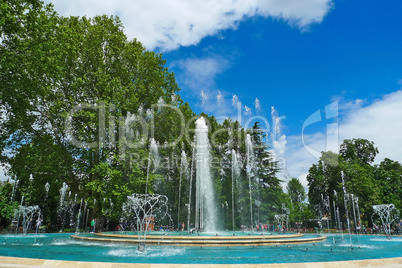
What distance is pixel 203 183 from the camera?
1008 inches

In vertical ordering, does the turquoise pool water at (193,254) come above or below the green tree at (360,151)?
below

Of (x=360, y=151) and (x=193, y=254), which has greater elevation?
(x=360, y=151)

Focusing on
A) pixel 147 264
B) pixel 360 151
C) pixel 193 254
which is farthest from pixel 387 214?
pixel 147 264

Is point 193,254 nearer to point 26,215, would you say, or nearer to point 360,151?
point 26,215

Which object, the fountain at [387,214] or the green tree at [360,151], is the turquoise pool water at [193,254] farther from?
the green tree at [360,151]

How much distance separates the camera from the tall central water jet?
25.0m

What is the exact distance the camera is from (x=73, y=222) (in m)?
33.1

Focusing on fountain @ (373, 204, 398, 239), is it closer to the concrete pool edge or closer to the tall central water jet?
the tall central water jet

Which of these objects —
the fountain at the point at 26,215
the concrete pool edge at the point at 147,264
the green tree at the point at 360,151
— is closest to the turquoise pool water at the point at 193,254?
the concrete pool edge at the point at 147,264

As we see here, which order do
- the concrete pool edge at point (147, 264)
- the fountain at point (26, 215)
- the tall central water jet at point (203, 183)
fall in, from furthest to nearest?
the tall central water jet at point (203, 183) < the fountain at point (26, 215) < the concrete pool edge at point (147, 264)

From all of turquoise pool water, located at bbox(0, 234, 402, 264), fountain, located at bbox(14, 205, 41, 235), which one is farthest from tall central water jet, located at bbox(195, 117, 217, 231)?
fountain, located at bbox(14, 205, 41, 235)

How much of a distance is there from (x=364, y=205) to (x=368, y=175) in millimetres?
5613

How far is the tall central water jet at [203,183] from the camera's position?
2503 centimetres

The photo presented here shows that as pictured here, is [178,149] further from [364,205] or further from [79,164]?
[364,205]
